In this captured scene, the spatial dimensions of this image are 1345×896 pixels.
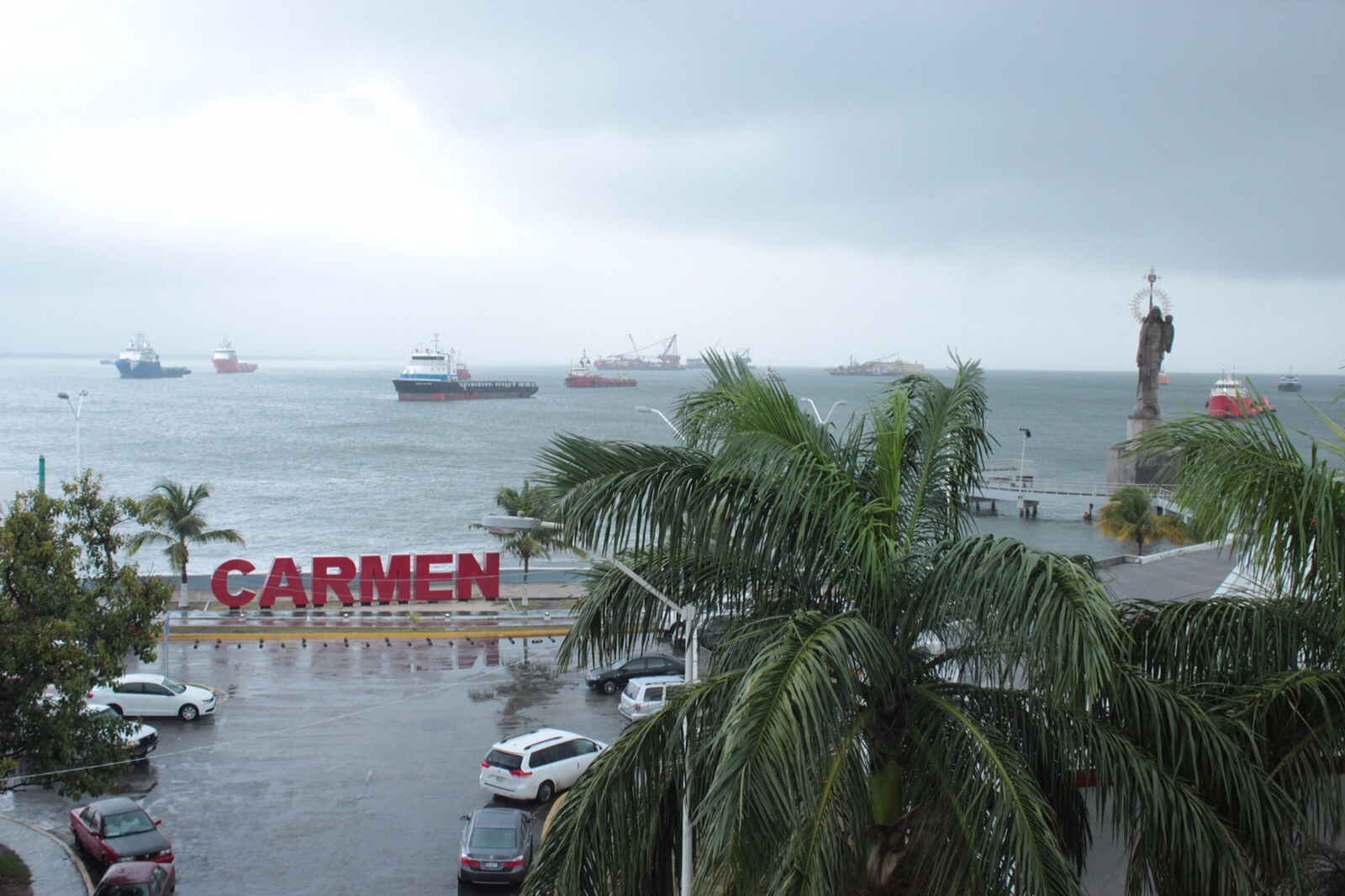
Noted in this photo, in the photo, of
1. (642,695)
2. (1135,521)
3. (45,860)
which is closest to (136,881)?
(45,860)

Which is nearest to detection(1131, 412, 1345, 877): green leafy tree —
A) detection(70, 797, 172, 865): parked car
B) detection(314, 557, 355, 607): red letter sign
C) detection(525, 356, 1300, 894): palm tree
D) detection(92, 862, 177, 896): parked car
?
detection(525, 356, 1300, 894): palm tree

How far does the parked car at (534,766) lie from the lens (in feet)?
58.3

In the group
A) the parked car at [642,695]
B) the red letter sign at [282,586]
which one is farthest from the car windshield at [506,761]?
the red letter sign at [282,586]

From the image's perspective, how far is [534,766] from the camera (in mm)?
17938

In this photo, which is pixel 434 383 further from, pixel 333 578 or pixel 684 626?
pixel 684 626

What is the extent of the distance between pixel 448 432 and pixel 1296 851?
412ft

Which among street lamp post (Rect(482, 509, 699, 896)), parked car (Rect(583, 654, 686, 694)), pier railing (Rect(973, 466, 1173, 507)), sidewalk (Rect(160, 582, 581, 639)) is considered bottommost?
sidewalk (Rect(160, 582, 581, 639))

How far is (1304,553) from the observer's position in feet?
19.6

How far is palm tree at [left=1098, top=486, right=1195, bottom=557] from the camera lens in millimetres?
40656

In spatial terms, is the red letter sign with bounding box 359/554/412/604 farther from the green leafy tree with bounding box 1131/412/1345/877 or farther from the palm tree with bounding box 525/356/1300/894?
the green leafy tree with bounding box 1131/412/1345/877

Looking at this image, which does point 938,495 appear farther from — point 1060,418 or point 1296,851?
point 1060,418

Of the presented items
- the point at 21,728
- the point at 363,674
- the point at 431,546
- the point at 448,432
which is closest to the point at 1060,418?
the point at 448,432

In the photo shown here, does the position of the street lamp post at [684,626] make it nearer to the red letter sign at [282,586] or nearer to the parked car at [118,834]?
the parked car at [118,834]

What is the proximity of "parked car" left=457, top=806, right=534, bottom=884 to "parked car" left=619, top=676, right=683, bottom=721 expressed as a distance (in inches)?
242
